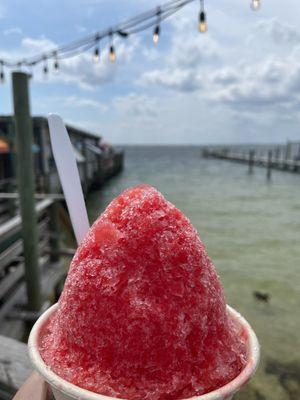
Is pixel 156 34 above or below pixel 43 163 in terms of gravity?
above

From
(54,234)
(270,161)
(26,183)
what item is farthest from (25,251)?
(270,161)

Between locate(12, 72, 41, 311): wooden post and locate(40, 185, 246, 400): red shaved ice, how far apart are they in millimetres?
3845

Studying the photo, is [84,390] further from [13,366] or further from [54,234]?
[54,234]

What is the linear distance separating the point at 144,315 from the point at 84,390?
0.21 metres

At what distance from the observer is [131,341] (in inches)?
35.1

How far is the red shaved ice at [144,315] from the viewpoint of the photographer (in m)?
0.89

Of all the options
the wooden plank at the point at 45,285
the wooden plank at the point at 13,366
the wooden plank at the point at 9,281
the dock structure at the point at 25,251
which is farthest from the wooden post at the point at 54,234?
the wooden plank at the point at 13,366

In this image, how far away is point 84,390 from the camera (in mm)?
834

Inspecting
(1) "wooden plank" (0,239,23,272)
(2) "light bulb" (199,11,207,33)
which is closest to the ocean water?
(1) "wooden plank" (0,239,23,272)

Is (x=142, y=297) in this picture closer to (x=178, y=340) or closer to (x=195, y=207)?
(x=178, y=340)

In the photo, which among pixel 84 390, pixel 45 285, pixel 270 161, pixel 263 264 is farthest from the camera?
pixel 270 161

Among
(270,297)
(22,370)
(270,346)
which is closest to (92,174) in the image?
(270,297)

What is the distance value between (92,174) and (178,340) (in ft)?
92.9

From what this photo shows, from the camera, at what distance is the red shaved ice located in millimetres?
886
